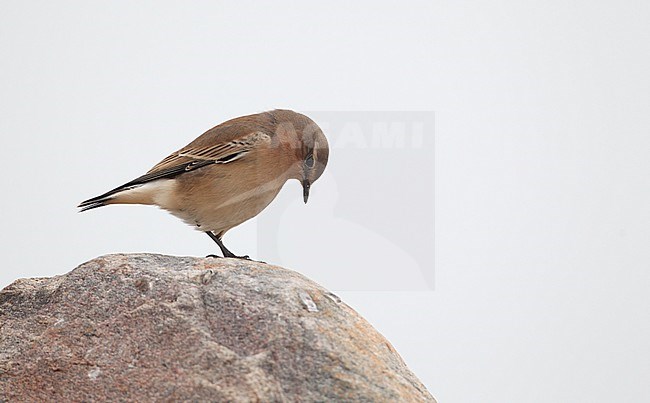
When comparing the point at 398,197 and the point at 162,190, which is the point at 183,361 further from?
the point at 398,197

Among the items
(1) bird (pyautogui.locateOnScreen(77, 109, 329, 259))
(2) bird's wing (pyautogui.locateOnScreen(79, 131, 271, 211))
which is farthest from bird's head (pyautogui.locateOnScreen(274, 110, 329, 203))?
(2) bird's wing (pyautogui.locateOnScreen(79, 131, 271, 211))

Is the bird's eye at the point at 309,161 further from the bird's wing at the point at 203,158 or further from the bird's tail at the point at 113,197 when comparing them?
the bird's tail at the point at 113,197

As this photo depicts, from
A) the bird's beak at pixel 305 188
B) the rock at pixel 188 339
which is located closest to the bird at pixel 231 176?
the bird's beak at pixel 305 188

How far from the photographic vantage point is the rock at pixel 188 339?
5.03 metres

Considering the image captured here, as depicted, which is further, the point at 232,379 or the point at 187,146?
→ the point at 187,146

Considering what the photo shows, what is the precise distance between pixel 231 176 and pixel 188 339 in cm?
254

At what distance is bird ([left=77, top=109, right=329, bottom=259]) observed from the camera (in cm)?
751

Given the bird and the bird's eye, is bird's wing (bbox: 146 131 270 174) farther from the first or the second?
the bird's eye

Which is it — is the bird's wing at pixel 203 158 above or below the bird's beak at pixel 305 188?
above

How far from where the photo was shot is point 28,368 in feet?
18.2

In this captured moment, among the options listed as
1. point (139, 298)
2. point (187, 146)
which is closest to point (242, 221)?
point (187, 146)

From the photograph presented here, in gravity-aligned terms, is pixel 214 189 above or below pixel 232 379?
above

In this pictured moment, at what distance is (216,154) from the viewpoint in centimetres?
766

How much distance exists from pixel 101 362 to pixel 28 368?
1.96 feet
